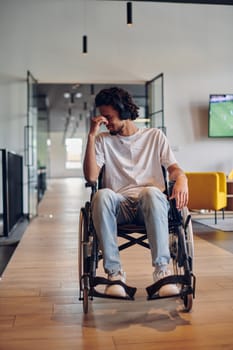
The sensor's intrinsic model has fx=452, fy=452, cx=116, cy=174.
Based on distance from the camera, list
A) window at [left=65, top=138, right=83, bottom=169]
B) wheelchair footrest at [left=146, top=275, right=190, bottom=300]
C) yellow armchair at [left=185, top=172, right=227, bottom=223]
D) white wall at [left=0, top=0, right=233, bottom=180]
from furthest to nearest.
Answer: window at [left=65, top=138, right=83, bottom=169] → white wall at [left=0, top=0, right=233, bottom=180] → yellow armchair at [left=185, top=172, right=227, bottom=223] → wheelchair footrest at [left=146, top=275, right=190, bottom=300]

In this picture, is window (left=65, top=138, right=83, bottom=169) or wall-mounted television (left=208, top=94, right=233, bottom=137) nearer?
wall-mounted television (left=208, top=94, right=233, bottom=137)

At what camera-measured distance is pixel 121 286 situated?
1930mm

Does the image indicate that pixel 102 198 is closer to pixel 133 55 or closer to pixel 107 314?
pixel 107 314

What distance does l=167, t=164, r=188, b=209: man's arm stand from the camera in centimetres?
205

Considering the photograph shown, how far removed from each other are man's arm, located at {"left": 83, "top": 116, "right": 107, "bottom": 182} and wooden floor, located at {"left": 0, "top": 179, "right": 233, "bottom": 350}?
64 cm

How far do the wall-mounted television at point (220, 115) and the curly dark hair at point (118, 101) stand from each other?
486cm

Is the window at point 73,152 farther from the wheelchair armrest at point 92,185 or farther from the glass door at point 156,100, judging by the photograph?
the wheelchair armrest at point 92,185

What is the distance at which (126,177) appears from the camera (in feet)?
7.38

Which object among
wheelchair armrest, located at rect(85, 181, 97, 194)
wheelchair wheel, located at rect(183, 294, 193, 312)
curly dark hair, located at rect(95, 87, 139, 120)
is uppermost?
curly dark hair, located at rect(95, 87, 139, 120)

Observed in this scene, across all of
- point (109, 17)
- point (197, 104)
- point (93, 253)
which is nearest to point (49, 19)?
point (109, 17)

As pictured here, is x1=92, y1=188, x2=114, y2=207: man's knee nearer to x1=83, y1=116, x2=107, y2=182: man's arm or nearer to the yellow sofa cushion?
x1=83, y1=116, x2=107, y2=182: man's arm

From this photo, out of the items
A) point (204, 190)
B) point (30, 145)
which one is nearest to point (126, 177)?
point (204, 190)

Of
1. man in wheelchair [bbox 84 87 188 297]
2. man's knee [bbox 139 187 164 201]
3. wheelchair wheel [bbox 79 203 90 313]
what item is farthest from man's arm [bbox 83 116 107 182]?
man's knee [bbox 139 187 164 201]

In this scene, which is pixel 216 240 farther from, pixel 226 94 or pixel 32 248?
pixel 226 94
